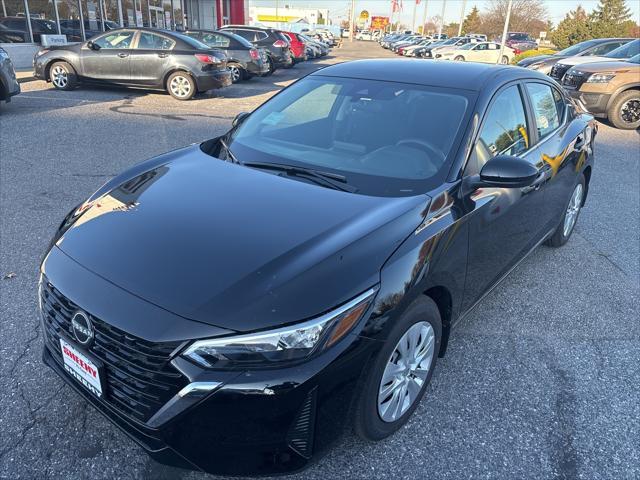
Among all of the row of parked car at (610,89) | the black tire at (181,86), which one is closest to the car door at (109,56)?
the black tire at (181,86)

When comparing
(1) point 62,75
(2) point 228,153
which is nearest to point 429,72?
(2) point 228,153

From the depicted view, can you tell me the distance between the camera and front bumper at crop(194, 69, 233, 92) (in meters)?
12.2

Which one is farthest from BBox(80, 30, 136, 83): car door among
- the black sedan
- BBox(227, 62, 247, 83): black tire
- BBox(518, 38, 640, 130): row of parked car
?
BBox(518, 38, 640, 130): row of parked car

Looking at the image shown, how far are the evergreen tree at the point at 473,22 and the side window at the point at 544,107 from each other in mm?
73411

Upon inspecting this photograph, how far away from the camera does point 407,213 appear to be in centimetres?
245

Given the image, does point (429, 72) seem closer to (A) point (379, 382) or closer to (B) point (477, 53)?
(A) point (379, 382)

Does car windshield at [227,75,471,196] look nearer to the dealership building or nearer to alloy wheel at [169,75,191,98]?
alloy wheel at [169,75,191,98]

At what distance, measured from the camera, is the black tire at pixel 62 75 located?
12.2 m

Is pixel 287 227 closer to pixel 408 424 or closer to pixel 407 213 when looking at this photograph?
pixel 407 213

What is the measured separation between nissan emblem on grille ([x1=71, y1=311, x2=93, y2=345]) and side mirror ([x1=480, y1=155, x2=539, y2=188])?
2047mm

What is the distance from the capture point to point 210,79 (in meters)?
12.3

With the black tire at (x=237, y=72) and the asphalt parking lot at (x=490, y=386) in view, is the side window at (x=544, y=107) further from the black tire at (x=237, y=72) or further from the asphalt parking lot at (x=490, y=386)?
the black tire at (x=237, y=72)

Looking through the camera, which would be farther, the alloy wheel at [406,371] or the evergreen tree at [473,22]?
the evergreen tree at [473,22]

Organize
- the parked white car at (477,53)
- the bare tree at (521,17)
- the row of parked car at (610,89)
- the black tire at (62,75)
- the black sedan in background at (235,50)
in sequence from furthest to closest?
the bare tree at (521,17), the parked white car at (477,53), the black sedan in background at (235,50), the black tire at (62,75), the row of parked car at (610,89)
